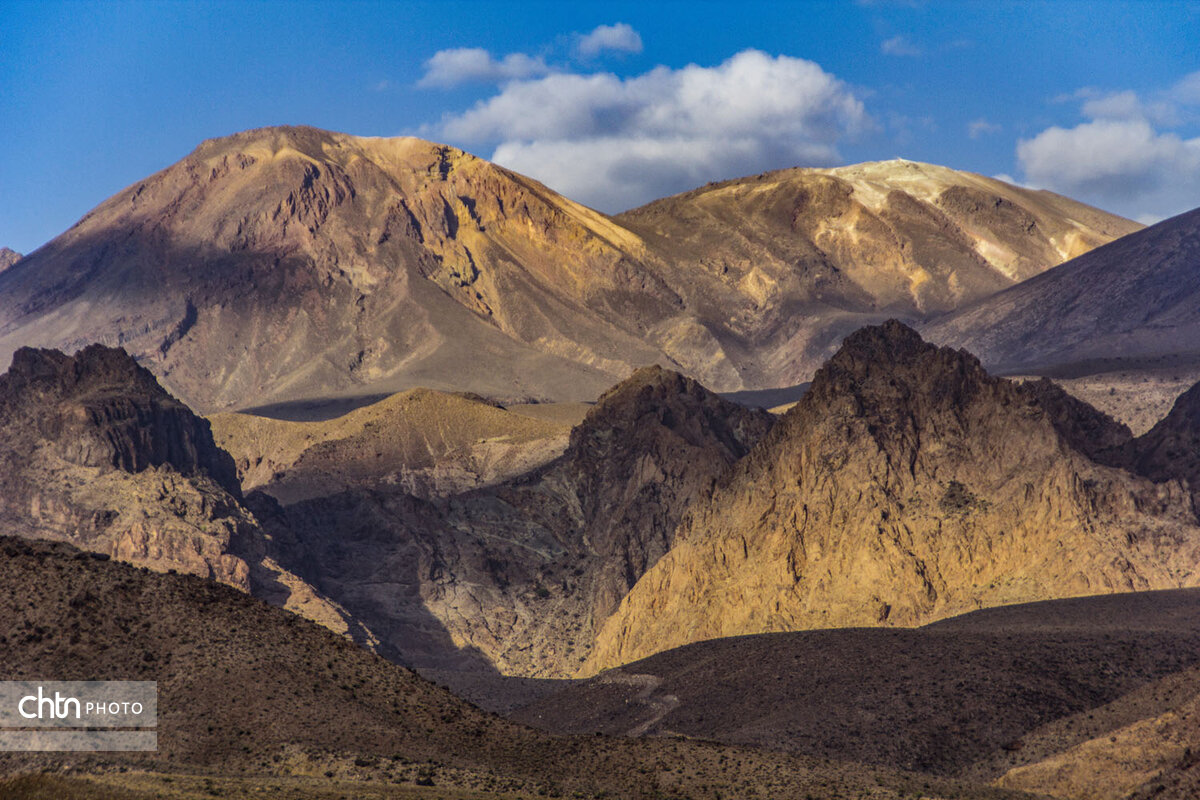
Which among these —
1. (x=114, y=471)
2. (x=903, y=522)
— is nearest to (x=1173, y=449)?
(x=903, y=522)

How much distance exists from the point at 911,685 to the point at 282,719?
3967 cm

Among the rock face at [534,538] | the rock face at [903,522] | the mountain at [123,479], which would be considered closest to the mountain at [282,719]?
the rock face at [903,522]

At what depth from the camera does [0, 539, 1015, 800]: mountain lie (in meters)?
43.2

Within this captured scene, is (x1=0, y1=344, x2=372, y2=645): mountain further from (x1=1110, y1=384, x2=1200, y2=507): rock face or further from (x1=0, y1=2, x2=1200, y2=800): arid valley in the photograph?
(x1=1110, y1=384, x2=1200, y2=507): rock face

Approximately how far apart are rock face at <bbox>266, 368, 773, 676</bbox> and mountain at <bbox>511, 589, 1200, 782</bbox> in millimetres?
42267

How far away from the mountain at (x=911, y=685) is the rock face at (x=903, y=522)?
12631 mm

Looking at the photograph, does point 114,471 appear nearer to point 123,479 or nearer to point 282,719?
point 123,479

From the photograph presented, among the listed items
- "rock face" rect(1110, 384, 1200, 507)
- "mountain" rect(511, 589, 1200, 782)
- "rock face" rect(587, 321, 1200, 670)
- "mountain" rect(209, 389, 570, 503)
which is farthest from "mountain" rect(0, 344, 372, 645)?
"rock face" rect(1110, 384, 1200, 507)

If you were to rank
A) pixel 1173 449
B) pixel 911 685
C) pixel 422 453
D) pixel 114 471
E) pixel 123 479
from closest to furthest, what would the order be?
pixel 911 685 → pixel 1173 449 → pixel 123 479 → pixel 114 471 → pixel 422 453

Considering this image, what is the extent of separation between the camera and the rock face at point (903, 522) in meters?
109

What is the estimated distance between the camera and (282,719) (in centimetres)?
4569

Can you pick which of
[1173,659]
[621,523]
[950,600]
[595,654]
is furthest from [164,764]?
[621,523]

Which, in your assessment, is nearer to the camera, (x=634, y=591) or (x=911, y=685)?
(x=911, y=685)

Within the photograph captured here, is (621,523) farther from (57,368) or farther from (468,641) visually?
(57,368)
